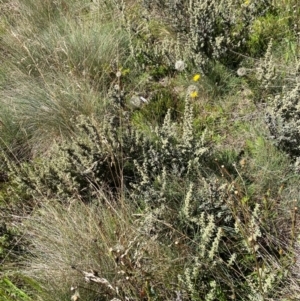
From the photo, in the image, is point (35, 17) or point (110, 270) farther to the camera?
point (35, 17)

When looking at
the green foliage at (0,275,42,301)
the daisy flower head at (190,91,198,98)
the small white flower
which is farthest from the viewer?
the small white flower

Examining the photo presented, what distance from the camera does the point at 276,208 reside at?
2.25 m

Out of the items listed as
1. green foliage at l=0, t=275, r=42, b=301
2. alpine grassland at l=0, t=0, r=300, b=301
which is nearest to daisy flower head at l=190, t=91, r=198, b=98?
alpine grassland at l=0, t=0, r=300, b=301

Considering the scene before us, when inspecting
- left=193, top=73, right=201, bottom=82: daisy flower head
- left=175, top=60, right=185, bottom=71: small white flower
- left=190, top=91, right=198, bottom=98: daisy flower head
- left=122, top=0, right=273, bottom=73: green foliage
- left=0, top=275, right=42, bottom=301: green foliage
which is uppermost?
left=122, top=0, right=273, bottom=73: green foliage

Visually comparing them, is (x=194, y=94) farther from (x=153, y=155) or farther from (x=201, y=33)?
(x=153, y=155)

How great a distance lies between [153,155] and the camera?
2.39 m

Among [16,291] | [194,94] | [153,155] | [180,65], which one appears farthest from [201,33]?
[16,291]

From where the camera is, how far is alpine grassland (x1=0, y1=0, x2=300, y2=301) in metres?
2.00

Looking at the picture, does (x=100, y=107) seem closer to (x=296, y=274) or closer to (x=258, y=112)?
(x=258, y=112)

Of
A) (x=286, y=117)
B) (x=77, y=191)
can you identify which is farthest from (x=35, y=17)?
(x=286, y=117)

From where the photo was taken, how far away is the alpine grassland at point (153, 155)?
1996 mm

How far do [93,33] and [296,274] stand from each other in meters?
2.38

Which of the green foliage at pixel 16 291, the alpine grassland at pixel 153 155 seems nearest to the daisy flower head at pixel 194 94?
the alpine grassland at pixel 153 155

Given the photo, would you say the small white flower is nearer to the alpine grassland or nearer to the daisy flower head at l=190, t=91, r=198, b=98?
the alpine grassland
